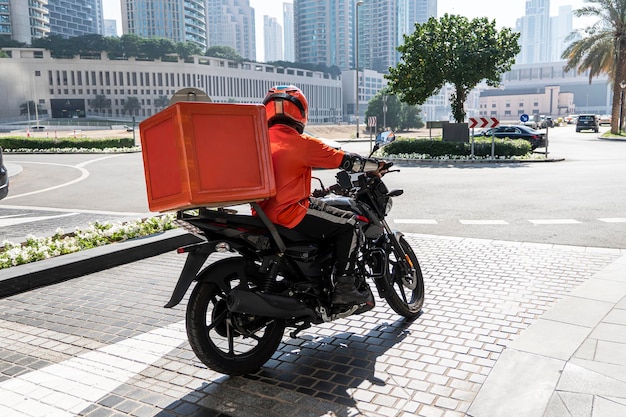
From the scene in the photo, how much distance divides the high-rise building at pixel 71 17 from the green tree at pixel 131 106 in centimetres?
6264

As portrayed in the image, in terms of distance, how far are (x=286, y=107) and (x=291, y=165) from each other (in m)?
0.40

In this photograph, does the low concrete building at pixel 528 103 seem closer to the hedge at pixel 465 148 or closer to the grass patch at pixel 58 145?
the grass patch at pixel 58 145

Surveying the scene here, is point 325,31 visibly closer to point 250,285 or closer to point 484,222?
point 484,222

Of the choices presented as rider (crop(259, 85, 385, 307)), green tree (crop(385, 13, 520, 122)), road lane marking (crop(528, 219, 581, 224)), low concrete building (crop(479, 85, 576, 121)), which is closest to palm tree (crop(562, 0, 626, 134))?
green tree (crop(385, 13, 520, 122))

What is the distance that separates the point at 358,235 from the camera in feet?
13.6

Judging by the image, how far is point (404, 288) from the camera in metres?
4.88

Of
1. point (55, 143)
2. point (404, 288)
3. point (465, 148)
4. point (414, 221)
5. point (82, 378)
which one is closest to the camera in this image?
point (82, 378)

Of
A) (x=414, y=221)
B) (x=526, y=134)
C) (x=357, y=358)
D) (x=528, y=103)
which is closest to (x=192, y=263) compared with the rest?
(x=357, y=358)

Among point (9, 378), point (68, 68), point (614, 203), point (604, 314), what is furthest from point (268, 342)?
point (68, 68)

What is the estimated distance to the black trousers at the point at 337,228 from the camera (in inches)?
151

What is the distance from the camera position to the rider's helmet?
3725 mm

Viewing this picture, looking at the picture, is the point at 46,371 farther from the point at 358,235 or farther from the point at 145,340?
the point at 358,235

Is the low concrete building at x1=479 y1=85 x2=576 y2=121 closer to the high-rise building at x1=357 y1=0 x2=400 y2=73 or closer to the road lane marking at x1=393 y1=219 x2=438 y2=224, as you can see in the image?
the high-rise building at x1=357 y1=0 x2=400 y2=73

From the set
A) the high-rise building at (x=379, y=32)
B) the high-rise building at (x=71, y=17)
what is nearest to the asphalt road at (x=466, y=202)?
the high-rise building at (x=71, y=17)
